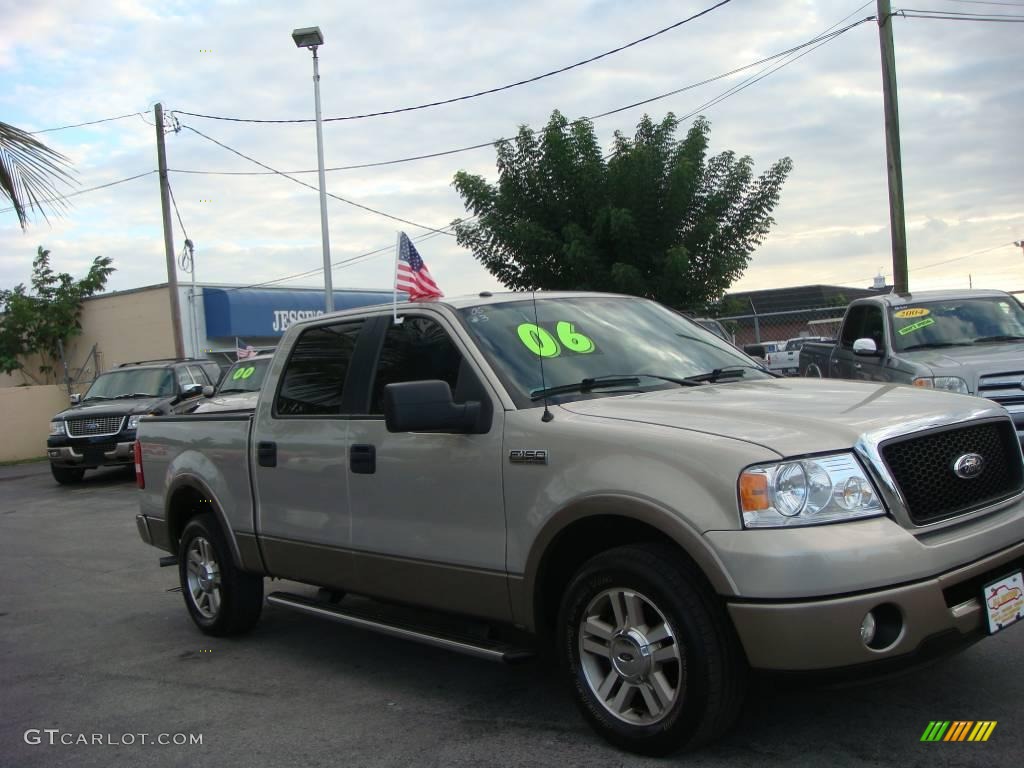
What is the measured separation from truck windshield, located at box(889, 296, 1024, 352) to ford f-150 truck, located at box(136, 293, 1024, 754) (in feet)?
17.8

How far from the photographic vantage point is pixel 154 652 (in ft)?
20.0

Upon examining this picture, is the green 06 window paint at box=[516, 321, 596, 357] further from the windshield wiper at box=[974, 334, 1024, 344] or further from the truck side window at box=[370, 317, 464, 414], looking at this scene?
the windshield wiper at box=[974, 334, 1024, 344]

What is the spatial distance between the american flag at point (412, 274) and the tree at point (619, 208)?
8.89 m

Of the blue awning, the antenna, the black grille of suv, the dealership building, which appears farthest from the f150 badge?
the dealership building

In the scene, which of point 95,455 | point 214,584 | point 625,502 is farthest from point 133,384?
point 625,502

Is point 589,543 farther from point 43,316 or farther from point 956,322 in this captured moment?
point 43,316

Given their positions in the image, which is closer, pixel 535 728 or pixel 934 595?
pixel 934 595

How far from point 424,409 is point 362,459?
889 mm

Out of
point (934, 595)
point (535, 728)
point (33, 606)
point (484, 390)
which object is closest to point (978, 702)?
point (934, 595)

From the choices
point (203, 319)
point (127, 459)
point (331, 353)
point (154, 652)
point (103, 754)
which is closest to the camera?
point (103, 754)

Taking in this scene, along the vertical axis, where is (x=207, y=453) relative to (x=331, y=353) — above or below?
below

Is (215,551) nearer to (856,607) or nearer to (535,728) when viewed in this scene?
(535,728)

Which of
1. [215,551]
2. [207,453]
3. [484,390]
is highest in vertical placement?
[484,390]

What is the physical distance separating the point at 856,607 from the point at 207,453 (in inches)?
164
